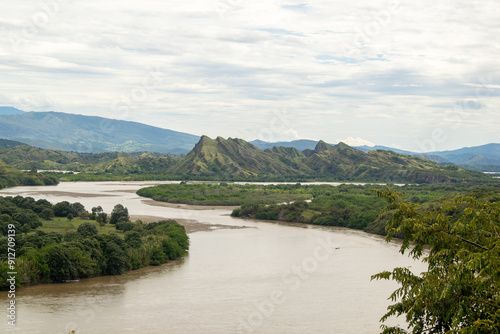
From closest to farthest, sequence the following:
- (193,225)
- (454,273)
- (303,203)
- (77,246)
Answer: (454,273)
(77,246)
(193,225)
(303,203)

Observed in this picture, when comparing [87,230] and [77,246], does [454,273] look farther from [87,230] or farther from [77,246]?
[87,230]

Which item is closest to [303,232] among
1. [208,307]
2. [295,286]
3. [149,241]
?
[149,241]

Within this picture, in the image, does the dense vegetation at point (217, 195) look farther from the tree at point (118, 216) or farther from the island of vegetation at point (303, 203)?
the tree at point (118, 216)

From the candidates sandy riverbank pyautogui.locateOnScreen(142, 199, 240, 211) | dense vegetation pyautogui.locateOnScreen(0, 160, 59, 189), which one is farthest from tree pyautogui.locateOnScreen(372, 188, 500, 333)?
dense vegetation pyautogui.locateOnScreen(0, 160, 59, 189)

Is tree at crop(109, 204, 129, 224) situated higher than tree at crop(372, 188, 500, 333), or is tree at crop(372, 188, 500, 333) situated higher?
tree at crop(372, 188, 500, 333)

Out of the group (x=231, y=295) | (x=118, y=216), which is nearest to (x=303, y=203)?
(x=118, y=216)

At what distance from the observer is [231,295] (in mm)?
35031

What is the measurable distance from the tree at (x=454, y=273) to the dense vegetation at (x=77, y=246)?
30.2 metres

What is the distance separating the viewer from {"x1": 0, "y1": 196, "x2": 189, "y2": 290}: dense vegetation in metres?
37.5

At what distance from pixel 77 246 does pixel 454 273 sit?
34.3 meters

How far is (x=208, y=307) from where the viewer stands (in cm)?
3225

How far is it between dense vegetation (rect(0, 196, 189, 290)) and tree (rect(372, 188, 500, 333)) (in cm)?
3018

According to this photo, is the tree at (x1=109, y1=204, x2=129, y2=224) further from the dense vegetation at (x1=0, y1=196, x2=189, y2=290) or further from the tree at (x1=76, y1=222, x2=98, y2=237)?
the tree at (x1=76, y1=222, x2=98, y2=237)

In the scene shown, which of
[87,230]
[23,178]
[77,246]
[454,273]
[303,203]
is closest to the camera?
[454,273]
